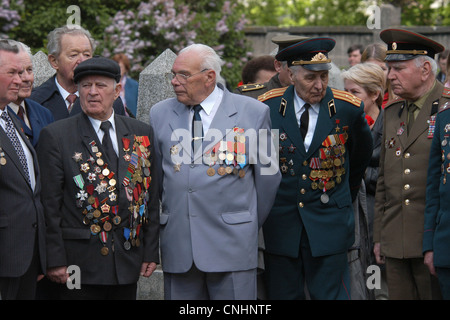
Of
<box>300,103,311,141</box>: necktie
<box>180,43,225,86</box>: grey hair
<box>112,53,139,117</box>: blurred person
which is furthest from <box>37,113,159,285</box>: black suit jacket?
<box>112,53,139,117</box>: blurred person

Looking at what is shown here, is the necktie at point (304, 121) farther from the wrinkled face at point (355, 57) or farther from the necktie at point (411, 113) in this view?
the wrinkled face at point (355, 57)

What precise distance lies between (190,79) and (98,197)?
0.97 meters

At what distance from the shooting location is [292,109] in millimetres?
5562

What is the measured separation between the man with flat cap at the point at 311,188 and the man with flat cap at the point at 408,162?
325mm

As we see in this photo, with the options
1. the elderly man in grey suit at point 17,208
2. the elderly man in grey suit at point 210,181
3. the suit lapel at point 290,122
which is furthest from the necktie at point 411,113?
the elderly man in grey suit at point 17,208

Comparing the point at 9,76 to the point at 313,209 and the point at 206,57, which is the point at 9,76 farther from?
the point at 313,209

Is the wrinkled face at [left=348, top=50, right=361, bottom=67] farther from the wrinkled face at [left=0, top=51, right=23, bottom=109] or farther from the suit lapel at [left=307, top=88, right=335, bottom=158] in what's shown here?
the wrinkled face at [left=0, top=51, right=23, bottom=109]

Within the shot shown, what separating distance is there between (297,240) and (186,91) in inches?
48.7

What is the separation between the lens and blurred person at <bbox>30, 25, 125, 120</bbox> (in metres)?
6.12

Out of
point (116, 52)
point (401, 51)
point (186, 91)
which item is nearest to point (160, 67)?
point (186, 91)

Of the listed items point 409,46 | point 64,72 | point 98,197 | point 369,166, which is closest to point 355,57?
point 369,166

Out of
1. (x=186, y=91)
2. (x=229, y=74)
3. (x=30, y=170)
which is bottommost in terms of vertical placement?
(x=229, y=74)

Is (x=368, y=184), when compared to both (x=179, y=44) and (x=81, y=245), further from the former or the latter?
(x=179, y=44)
